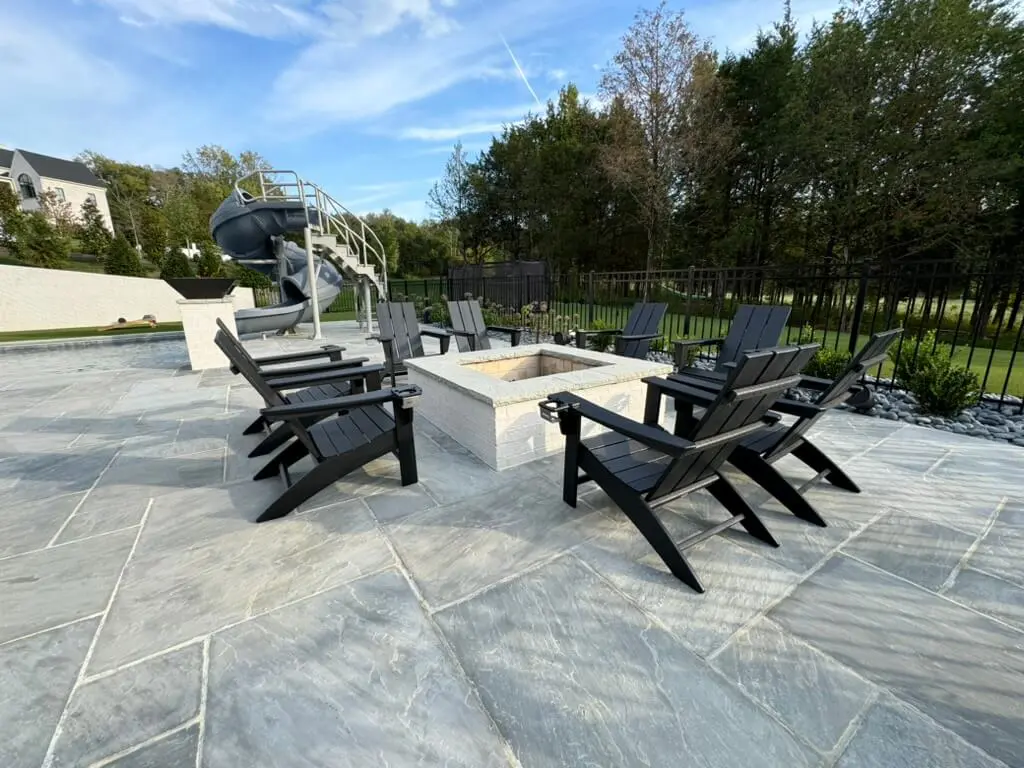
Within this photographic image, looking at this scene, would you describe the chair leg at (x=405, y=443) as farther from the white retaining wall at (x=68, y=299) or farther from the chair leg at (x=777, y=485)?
the white retaining wall at (x=68, y=299)

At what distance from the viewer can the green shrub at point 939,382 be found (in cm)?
355

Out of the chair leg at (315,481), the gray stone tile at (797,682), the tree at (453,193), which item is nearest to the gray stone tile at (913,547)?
the gray stone tile at (797,682)

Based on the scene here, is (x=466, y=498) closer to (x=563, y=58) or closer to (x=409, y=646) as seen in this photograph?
(x=409, y=646)

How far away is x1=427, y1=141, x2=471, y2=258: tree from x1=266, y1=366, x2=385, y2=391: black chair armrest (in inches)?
965

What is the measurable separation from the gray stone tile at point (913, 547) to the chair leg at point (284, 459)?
3.05 meters

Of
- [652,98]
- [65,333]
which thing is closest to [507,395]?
[652,98]

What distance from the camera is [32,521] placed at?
2.26m

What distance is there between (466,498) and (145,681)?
1452mm

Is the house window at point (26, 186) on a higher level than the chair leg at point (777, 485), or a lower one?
higher

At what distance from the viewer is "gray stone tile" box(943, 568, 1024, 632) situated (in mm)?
1529

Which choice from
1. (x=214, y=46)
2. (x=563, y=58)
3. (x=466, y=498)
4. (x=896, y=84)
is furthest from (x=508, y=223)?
(x=466, y=498)

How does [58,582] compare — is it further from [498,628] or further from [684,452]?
[684,452]

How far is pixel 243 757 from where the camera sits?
1.09m

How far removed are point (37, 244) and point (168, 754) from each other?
23.5 m
